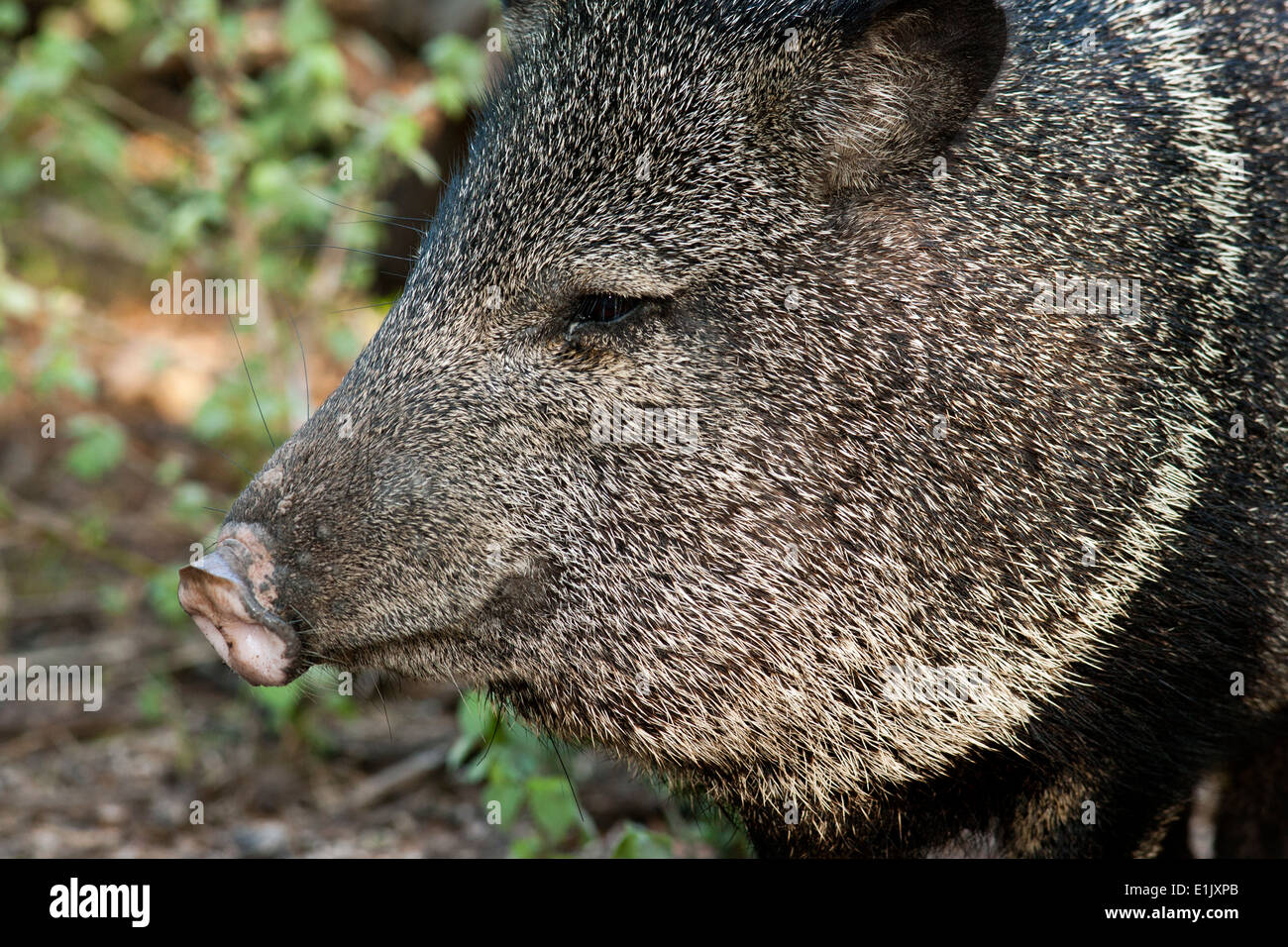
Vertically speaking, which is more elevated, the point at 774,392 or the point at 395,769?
the point at 774,392

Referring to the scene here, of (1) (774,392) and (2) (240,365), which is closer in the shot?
(1) (774,392)

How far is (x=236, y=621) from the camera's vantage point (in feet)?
8.11

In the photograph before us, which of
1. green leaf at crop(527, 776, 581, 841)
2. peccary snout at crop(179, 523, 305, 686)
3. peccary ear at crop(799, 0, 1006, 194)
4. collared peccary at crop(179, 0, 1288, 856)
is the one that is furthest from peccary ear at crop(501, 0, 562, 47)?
green leaf at crop(527, 776, 581, 841)

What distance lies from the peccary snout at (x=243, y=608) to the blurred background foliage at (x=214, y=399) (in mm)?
388

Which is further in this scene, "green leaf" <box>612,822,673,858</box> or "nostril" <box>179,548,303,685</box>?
"green leaf" <box>612,822,673,858</box>

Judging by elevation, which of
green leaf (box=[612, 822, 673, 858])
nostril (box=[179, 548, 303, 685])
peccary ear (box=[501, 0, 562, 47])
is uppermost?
peccary ear (box=[501, 0, 562, 47])

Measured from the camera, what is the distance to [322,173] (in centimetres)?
493

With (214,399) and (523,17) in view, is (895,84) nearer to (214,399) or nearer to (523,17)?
(523,17)

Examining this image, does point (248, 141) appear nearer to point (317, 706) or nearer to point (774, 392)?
point (317, 706)

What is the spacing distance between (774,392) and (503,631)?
2.39 ft

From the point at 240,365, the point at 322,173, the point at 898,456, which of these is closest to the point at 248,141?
the point at 322,173

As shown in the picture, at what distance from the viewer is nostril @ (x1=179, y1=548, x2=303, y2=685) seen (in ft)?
8.02

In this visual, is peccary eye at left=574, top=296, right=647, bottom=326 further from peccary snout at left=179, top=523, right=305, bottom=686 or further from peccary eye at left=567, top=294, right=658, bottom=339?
peccary snout at left=179, top=523, right=305, bottom=686

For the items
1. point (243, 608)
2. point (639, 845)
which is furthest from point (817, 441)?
point (639, 845)
